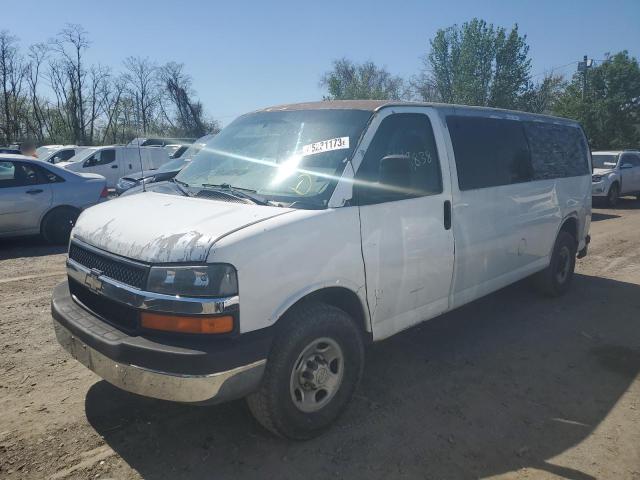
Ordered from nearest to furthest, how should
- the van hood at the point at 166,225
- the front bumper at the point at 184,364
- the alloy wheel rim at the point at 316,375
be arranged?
the front bumper at the point at 184,364 → the van hood at the point at 166,225 → the alloy wheel rim at the point at 316,375

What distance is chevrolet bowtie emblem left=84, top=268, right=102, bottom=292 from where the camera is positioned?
2.92 m

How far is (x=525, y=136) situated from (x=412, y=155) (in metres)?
2.13

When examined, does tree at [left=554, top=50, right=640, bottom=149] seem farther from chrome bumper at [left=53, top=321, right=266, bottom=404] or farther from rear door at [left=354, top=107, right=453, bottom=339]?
chrome bumper at [left=53, top=321, right=266, bottom=404]

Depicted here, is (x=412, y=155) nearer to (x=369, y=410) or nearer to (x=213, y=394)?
(x=369, y=410)

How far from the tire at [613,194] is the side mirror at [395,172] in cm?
1523

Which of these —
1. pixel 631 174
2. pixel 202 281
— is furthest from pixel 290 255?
pixel 631 174

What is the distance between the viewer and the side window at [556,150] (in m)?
5.39

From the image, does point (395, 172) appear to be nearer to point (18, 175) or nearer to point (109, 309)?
point (109, 309)

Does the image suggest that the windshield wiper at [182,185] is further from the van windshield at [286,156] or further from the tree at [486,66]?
the tree at [486,66]

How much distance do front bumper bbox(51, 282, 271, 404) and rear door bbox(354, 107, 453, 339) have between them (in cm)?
102

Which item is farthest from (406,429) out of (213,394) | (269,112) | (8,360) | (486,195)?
(8,360)

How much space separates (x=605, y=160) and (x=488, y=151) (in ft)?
49.1

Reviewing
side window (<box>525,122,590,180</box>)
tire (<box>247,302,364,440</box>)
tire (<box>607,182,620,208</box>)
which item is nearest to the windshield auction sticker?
tire (<box>247,302,364,440</box>)

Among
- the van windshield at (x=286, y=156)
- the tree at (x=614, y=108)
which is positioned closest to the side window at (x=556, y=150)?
the van windshield at (x=286, y=156)
